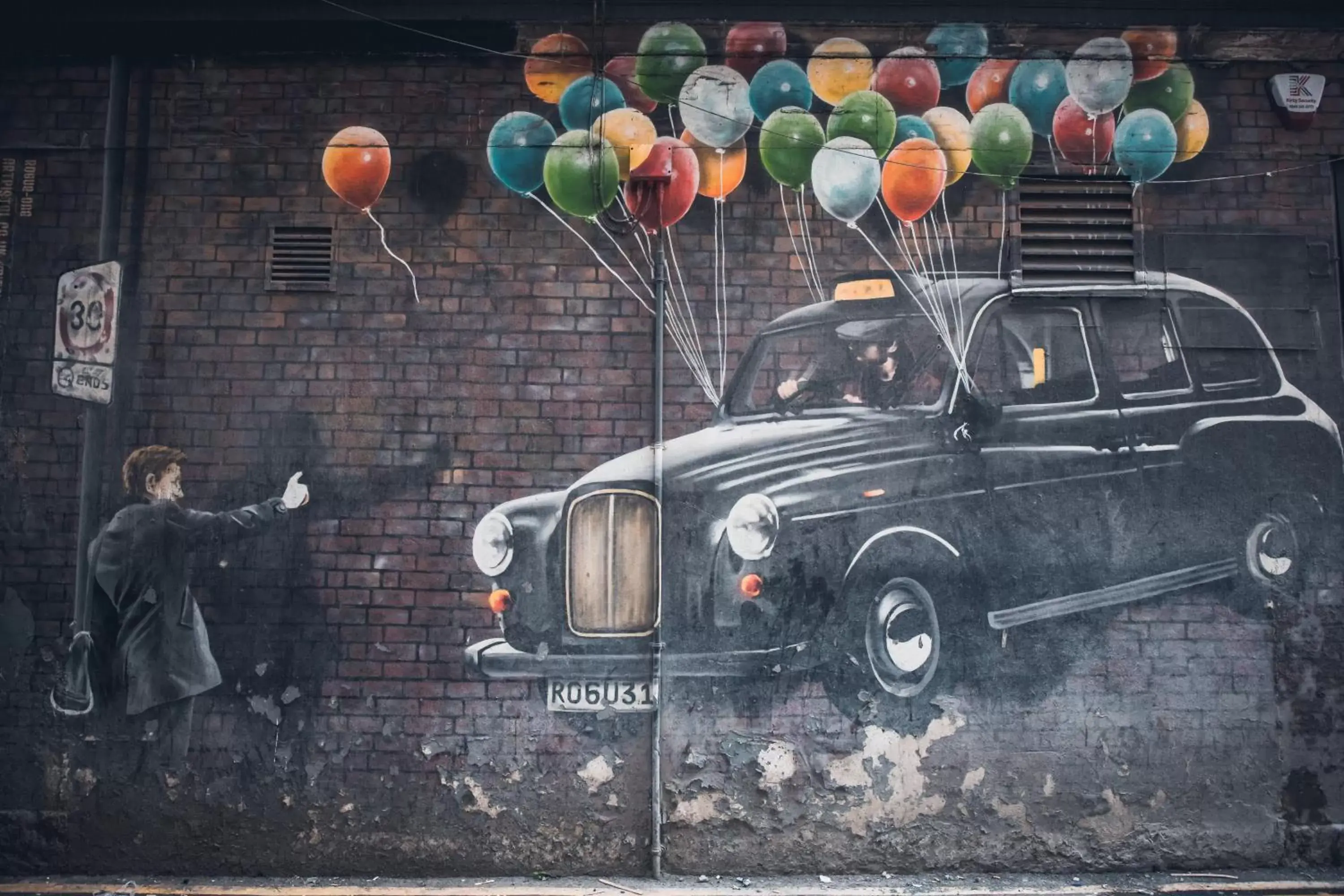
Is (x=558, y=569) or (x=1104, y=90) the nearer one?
(x=558, y=569)

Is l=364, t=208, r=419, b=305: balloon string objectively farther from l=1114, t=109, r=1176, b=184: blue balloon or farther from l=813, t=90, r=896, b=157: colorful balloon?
l=1114, t=109, r=1176, b=184: blue balloon

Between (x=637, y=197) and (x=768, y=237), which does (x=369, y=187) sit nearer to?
(x=637, y=197)

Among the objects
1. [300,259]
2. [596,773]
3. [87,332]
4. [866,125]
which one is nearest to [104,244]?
[87,332]

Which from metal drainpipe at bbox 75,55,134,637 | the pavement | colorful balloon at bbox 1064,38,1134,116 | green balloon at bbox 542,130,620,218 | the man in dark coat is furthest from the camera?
colorful balloon at bbox 1064,38,1134,116

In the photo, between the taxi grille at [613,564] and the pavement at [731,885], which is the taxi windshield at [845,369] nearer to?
the taxi grille at [613,564]

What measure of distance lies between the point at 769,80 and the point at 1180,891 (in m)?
4.86

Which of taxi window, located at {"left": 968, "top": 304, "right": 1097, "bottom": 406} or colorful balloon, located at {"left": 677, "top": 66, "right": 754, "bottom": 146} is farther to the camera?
colorful balloon, located at {"left": 677, "top": 66, "right": 754, "bottom": 146}

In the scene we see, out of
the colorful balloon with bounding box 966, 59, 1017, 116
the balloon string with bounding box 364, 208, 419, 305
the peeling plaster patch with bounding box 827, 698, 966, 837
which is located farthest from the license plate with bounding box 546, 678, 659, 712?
the colorful balloon with bounding box 966, 59, 1017, 116

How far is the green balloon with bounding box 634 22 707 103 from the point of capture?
17.7 ft

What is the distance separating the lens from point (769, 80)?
5.39 m

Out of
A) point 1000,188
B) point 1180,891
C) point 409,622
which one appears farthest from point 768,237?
point 1180,891

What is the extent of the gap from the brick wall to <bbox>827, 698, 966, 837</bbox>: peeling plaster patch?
2 cm

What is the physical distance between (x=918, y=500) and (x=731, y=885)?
7.40 feet

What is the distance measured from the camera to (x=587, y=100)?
5.38 meters
